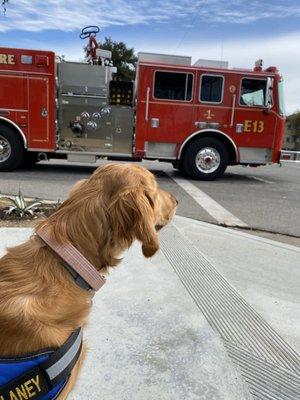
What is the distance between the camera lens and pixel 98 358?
8.27 feet

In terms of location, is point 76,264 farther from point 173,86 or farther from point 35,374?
point 173,86

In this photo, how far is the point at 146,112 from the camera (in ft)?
33.7

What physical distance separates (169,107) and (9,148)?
13.1 feet

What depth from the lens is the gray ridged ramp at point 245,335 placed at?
2408 mm

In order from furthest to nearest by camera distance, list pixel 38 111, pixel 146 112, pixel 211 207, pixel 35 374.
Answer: pixel 146 112 → pixel 38 111 → pixel 211 207 → pixel 35 374

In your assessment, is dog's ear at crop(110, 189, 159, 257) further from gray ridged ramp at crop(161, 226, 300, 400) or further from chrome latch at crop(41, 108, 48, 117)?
chrome latch at crop(41, 108, 48, 117)

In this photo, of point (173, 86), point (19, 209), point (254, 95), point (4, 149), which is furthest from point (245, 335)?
point (4, 149)

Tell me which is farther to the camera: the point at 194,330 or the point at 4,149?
the point at 4,149

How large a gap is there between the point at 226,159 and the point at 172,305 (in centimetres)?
786

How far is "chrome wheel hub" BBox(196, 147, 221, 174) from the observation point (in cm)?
1055

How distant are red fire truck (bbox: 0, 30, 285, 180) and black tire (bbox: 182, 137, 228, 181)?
1.0 inches

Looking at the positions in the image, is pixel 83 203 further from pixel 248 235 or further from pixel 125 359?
pixel 248 235

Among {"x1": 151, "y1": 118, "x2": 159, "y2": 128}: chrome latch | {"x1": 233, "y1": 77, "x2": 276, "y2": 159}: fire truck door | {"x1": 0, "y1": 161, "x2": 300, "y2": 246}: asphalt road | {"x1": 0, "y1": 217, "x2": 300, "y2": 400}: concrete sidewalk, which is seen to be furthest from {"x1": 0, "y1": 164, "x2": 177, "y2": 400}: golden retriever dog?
{"x1": 233, "y1": 77, "x2": 276, "y2": 159}: fire truck door

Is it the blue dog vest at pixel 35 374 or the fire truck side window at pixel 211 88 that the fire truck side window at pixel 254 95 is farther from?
the blue dog vest at pixel 35 374
